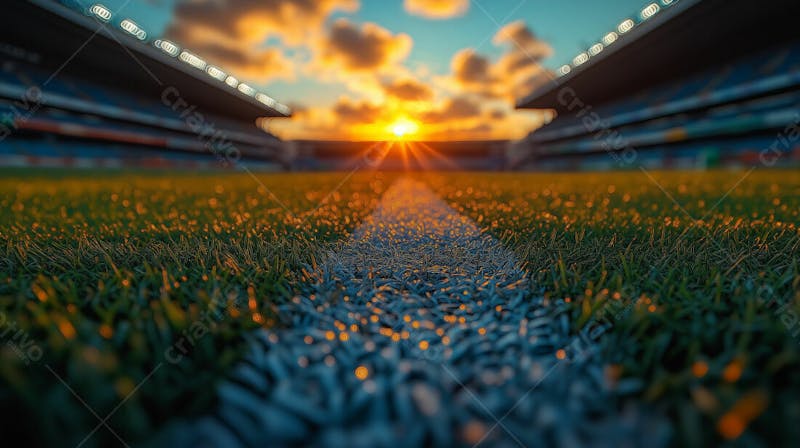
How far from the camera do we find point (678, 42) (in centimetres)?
2620

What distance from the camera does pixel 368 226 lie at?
3529mm

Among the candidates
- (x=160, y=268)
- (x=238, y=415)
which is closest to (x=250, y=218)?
(x=160, y=268)

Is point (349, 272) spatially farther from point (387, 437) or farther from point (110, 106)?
point (110, 106)

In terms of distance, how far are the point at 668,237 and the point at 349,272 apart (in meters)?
2.21

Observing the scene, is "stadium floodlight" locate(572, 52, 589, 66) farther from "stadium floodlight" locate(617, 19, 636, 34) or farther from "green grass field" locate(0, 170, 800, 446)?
"green grass field" locate(0, 170, 800, 446)

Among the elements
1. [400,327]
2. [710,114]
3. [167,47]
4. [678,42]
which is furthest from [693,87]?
[167,47]

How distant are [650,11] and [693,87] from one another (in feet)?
32.0

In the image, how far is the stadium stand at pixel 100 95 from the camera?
2309 centimetres

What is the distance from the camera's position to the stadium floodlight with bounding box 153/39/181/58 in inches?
1169

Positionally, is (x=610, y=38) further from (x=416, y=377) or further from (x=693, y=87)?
(x=416, y=377)

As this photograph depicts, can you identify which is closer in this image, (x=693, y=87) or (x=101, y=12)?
(x=101, y=12)

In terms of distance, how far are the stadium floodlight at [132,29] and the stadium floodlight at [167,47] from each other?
1.10 metres

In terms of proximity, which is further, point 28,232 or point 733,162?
point 733,162

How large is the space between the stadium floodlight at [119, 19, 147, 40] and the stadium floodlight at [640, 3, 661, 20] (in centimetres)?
3805
